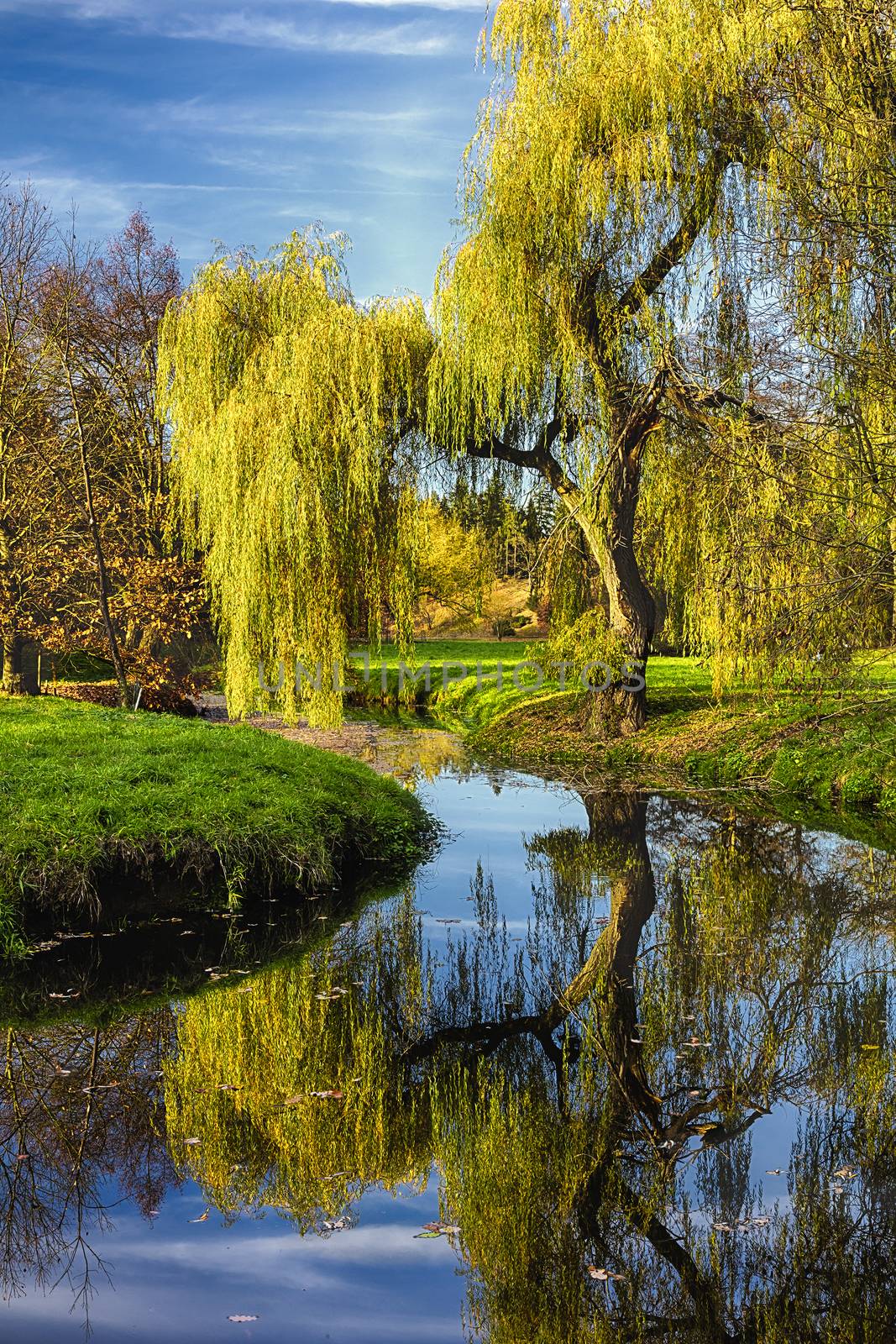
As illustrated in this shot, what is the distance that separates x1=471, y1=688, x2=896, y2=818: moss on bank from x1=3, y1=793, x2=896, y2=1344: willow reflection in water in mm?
5240

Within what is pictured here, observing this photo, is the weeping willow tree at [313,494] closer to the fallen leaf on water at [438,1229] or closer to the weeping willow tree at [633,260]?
the weeping willow tree at [633,260]

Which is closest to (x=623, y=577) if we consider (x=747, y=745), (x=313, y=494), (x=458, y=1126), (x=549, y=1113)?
(x=747, y=745)

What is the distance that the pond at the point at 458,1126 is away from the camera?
11.9ft

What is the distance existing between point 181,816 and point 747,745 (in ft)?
26.6

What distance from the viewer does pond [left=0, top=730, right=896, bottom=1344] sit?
3.62m

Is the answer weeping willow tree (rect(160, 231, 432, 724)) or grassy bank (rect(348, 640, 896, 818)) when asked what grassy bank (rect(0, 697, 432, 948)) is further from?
grassy bank (rect(348, 640, 896, 818))

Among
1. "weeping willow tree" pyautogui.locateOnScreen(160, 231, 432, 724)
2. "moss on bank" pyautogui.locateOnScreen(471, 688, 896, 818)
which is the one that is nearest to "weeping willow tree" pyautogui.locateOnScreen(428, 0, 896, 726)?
"weeping willow tree" pyautogui.locateOnScreen(160, 231, 432, 724)

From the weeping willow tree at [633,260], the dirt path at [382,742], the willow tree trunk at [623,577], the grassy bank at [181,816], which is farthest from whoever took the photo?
the dirt path at [382,742]

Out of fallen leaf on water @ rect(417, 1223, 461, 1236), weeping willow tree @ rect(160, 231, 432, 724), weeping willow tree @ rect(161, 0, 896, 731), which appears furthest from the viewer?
weeping willow tree @ rect(160, 231, 432, 724)

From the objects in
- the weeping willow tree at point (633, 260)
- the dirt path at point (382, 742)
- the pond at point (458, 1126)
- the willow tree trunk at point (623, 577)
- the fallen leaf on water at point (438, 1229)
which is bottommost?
the fallen leaf on water at point (438, 1229)

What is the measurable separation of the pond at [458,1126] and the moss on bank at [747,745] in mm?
4765

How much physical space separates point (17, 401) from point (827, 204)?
14364 mm

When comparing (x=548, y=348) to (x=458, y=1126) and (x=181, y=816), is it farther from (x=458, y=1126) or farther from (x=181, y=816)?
(x=458, y=1126)

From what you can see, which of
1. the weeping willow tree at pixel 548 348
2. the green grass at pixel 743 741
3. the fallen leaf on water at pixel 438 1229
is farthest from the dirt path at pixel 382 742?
the fallen leaf on water at pixel 438 1229
